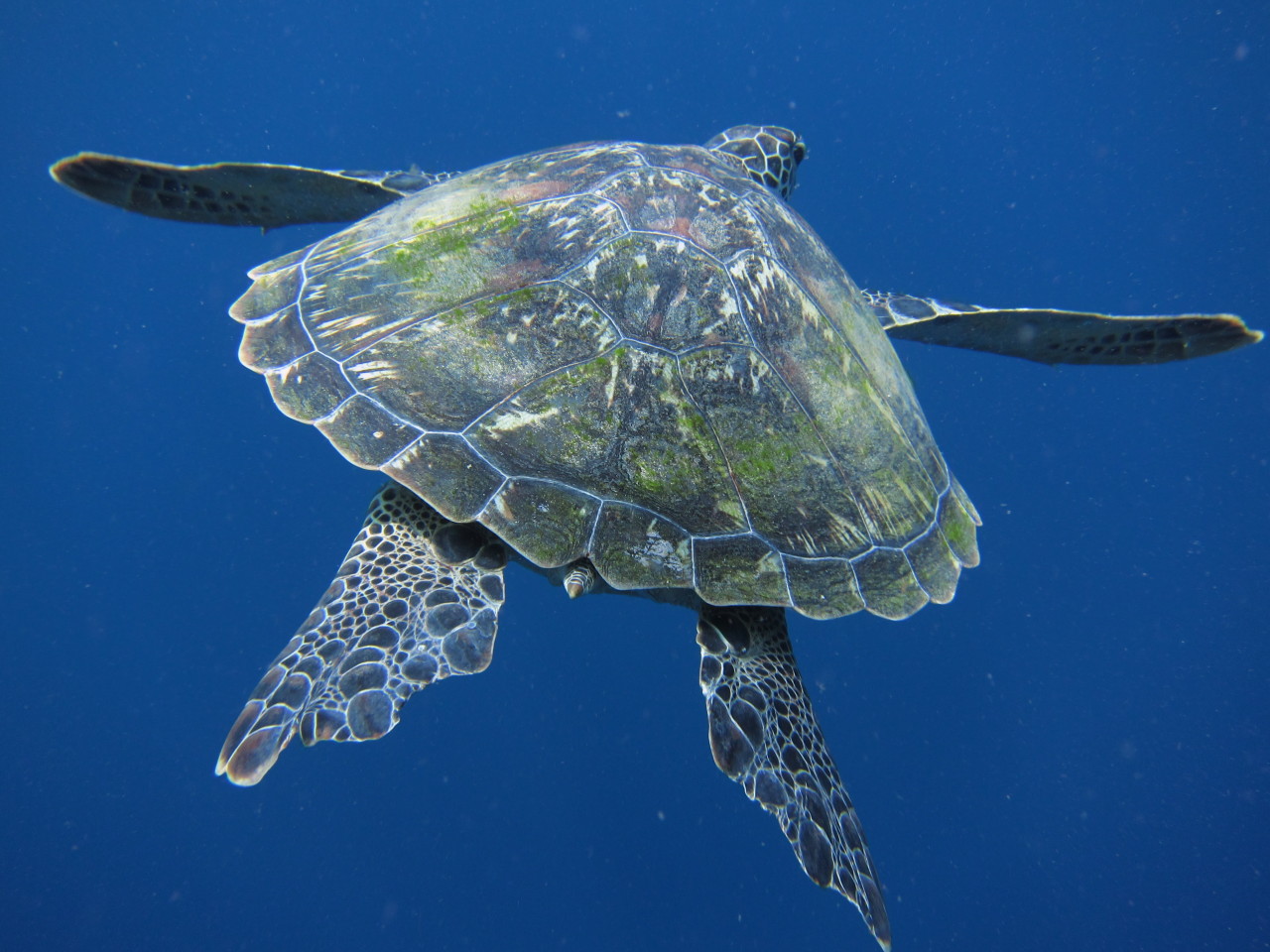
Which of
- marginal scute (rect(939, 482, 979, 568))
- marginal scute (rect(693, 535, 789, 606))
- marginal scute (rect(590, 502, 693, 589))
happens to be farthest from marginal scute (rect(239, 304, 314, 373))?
marginal scute (rect(939, 482, 979, 568))

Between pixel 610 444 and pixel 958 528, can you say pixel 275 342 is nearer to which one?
pixel 610 444

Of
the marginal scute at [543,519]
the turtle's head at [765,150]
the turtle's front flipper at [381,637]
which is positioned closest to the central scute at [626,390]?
the marginal scute at [543,519]

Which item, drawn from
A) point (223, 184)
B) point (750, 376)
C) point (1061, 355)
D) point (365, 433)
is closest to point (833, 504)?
point (750, 376)

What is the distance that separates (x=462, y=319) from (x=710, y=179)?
1.31m

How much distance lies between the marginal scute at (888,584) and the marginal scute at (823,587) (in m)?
0.05

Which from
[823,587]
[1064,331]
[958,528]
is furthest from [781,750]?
[1064,331]

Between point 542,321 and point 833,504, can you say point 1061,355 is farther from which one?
point 542,321

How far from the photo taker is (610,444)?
86.9 inches

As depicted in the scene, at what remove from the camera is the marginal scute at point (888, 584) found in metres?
2.44

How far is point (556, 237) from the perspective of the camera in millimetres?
2447

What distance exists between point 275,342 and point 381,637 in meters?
1.31

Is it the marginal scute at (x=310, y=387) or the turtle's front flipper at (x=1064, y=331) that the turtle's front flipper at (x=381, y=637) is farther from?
the turtle's front flipper at (x=1064, y=331)

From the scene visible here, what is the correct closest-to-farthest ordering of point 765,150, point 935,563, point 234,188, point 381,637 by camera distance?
point 381,637 → point 935,563 → point 234,188 → point 765,150

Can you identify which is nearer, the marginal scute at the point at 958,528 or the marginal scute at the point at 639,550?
the marginal scute at the point at 639,550
